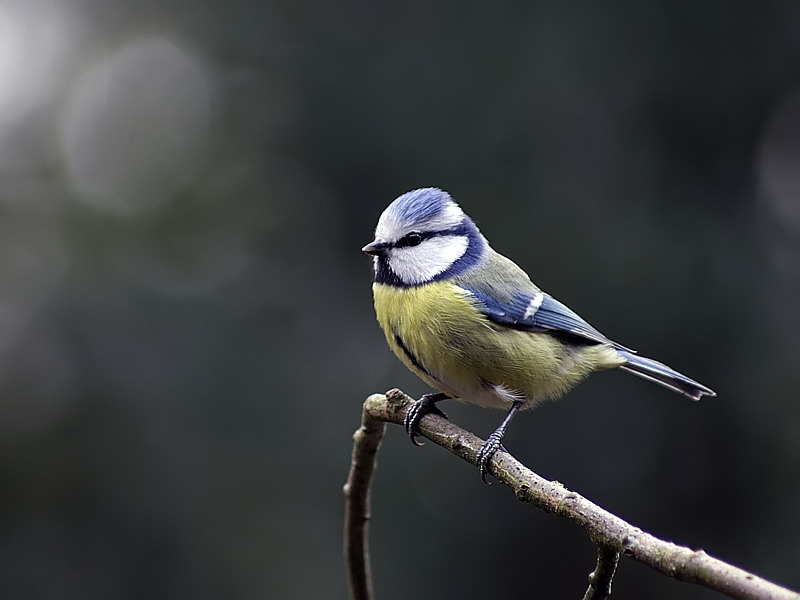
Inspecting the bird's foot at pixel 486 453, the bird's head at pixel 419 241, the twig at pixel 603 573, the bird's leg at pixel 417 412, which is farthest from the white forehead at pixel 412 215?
the twig at pixel 603 573

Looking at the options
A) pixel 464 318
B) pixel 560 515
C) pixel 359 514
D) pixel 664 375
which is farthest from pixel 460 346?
pixel 560 515

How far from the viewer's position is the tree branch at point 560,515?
0.75 metres

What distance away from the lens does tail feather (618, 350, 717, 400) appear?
1.75m

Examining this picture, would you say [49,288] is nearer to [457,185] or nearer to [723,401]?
[457,185]

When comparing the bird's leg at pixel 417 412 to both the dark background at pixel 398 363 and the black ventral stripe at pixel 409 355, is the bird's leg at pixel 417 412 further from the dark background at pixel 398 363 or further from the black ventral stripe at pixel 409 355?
the dark background at pixel 398 363

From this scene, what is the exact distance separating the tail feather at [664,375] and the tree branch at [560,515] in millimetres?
610

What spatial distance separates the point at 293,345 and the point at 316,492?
18.7 inches

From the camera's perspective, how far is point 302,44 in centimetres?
282

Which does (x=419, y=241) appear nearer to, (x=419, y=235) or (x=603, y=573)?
(x=419, y=235)

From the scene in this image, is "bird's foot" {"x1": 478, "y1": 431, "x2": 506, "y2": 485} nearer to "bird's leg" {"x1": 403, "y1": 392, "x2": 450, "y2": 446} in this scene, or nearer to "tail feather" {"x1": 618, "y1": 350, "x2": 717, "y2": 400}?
"bird's leg" {"x1": 403, "y1": 392, "x2": 450, "y2": 446}

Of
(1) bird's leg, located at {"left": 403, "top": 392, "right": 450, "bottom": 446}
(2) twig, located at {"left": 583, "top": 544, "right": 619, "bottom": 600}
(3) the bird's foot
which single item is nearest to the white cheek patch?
(1) bird's leg, located at {"left": 403, "top": 392, "right": 450, "bottom": 446}

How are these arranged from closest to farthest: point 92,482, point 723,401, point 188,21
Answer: point 723,401 < point 92,482 < point 188,21

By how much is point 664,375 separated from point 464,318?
49cm

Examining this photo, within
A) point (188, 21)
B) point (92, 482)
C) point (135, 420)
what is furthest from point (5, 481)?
point (188, 21)
